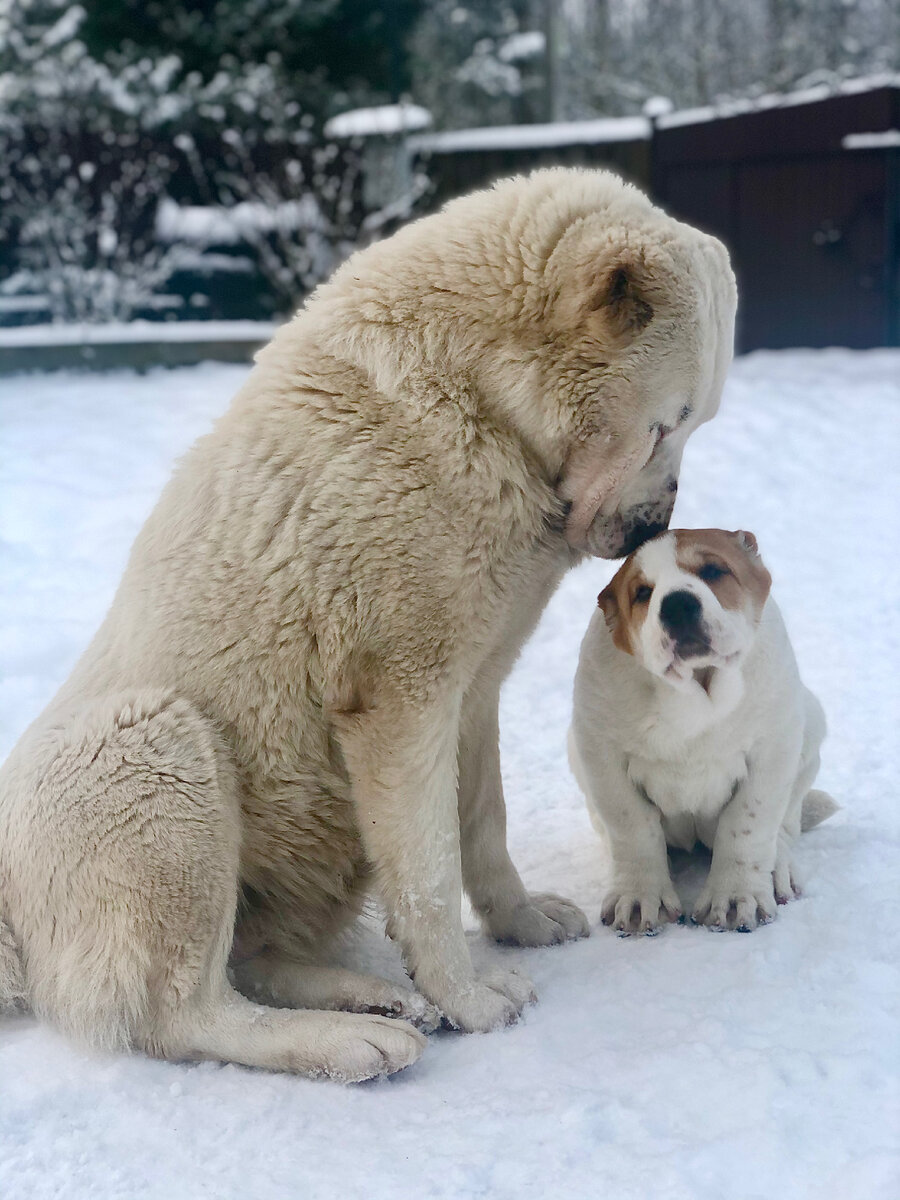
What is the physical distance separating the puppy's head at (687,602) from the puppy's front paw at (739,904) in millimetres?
543

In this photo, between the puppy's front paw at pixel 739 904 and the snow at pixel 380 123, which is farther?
the snow at pixel 380 123

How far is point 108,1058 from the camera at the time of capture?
7.66 feet

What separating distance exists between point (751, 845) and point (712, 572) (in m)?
0.67

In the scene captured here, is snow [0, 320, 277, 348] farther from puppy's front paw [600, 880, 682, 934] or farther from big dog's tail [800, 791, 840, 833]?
puppy's front paw [600, 880, 682, 934]

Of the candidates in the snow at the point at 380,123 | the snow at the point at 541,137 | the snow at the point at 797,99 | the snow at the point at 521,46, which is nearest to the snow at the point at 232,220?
the snow at the point at 380,123

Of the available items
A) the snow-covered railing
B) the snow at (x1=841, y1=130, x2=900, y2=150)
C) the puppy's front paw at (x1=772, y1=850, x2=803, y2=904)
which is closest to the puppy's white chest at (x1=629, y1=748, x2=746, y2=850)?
the puppy's front paw at (x1=772, y1=850, x2=803, y2=904)

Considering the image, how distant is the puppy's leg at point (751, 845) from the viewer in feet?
9.29

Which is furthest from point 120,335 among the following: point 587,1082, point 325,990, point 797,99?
point 587,1082

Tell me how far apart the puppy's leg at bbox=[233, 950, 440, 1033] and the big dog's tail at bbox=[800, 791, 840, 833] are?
1.37 metres

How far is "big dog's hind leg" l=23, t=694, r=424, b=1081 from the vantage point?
7.63 feet

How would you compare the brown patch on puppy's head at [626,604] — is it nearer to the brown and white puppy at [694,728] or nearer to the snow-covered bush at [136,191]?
the brown and white puppy at [694,728]

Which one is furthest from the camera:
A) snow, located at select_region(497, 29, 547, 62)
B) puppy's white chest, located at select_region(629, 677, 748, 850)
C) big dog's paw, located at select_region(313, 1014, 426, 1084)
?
snow, located at select_region(497, 29, 547, 62)

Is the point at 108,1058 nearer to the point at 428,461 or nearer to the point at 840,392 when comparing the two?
the point at 428,461

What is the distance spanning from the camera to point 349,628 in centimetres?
243
